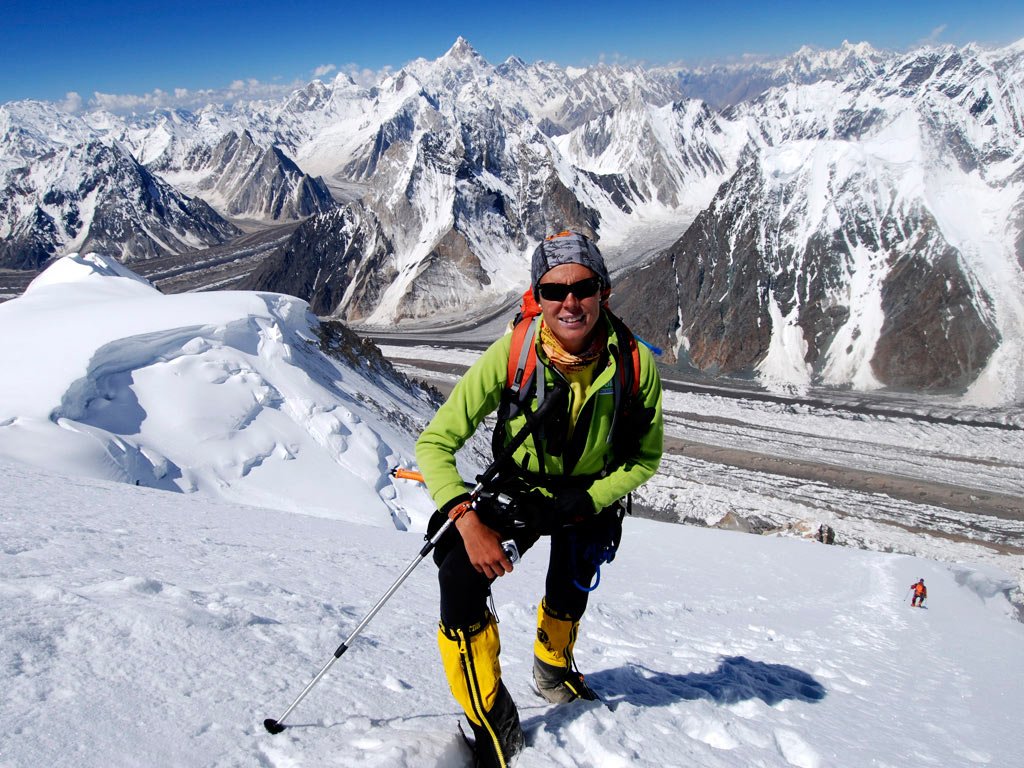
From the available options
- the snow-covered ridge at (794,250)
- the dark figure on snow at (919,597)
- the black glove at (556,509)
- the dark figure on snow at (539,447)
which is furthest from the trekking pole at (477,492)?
the snow-covered ridge at (794,250)

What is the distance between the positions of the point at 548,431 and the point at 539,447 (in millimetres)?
122

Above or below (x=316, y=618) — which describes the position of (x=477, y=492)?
above

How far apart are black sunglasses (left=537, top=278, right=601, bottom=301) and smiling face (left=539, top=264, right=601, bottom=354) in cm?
2

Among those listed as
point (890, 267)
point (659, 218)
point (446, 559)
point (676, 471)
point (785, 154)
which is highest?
point (659, 218)

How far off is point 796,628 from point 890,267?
76.8 m

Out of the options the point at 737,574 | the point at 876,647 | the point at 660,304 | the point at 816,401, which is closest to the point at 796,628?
the point at 876,647

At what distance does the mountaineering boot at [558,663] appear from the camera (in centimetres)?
434

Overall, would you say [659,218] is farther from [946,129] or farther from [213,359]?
[213,359]

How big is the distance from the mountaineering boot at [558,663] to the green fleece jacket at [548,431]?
3.61 feet

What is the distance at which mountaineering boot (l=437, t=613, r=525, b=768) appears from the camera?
3.56 m

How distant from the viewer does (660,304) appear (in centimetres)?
8731

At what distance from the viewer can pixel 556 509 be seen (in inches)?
151

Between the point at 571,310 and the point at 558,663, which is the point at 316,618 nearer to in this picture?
the point at 558,663

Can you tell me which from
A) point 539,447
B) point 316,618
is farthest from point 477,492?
point 316,618
